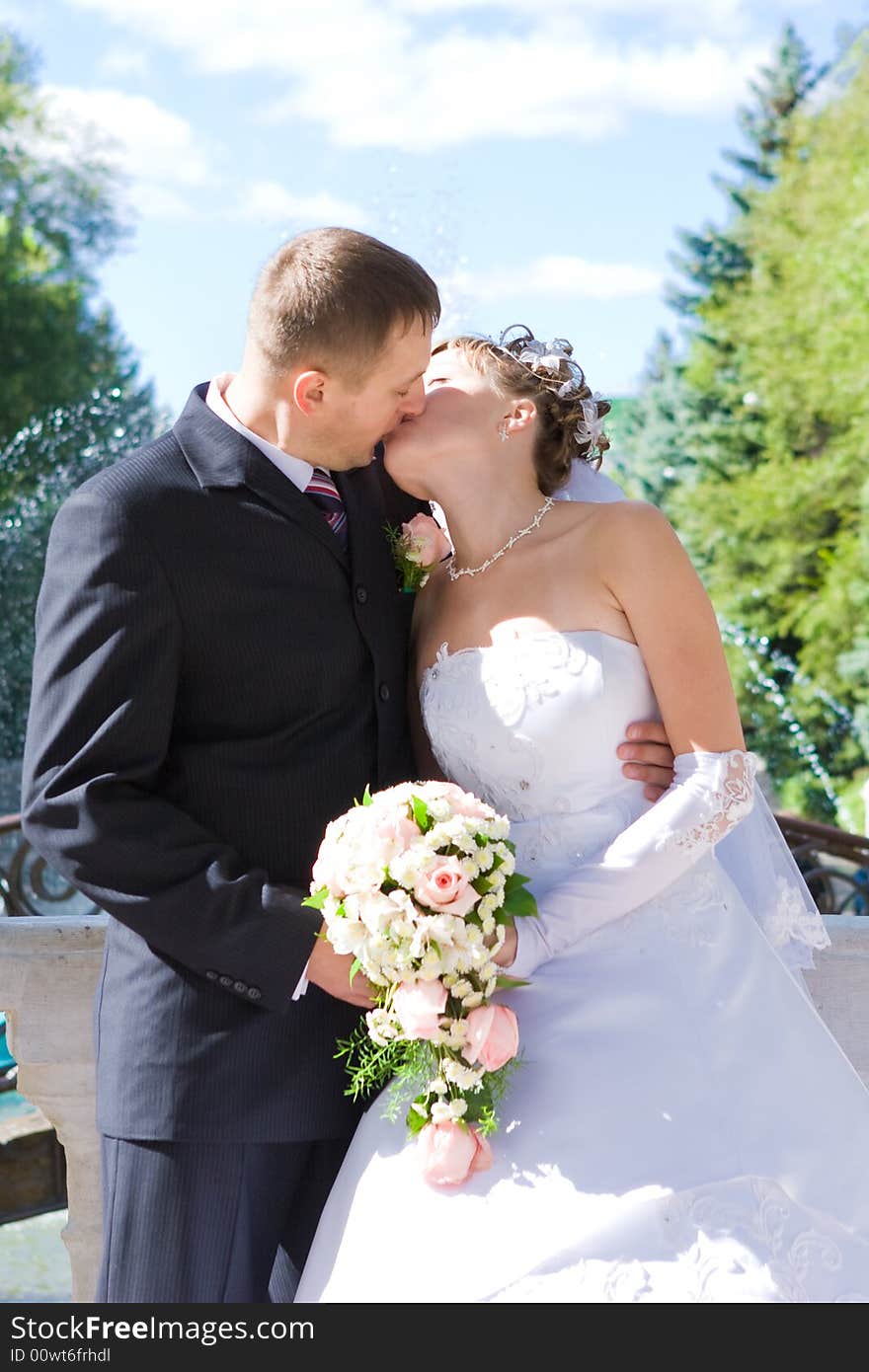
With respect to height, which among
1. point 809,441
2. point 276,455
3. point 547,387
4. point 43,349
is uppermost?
point 809,441

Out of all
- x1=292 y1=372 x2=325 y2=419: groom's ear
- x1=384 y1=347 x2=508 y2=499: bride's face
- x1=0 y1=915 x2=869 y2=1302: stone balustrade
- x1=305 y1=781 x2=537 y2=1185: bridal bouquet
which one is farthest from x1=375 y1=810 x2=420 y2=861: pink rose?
x1=0 y1=915 x2=869 y2=1302: stone balustrade

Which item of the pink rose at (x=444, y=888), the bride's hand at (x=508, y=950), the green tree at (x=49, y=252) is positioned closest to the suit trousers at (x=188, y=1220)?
the bride's hand at (x=508, y=950)

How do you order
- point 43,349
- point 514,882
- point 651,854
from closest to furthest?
point 514,882
point 651,854
point 43,349

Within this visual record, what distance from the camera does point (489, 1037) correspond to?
2406 mm

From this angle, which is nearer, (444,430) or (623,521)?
(623,521)

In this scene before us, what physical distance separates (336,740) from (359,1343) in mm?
1062

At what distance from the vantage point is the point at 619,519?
294 centimetres

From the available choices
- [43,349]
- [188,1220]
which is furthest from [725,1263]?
[43,349]

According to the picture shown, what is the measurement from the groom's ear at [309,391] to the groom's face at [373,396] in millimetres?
21

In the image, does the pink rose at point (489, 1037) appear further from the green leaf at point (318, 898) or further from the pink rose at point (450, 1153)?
the green leaf at point (318, 898)

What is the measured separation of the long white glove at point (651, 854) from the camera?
2689 mm

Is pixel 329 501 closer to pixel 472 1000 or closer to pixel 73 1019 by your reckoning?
pixel 472 1000

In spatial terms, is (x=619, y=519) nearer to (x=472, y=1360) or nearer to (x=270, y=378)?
(x=270, y=378)

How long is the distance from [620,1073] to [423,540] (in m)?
1.17
